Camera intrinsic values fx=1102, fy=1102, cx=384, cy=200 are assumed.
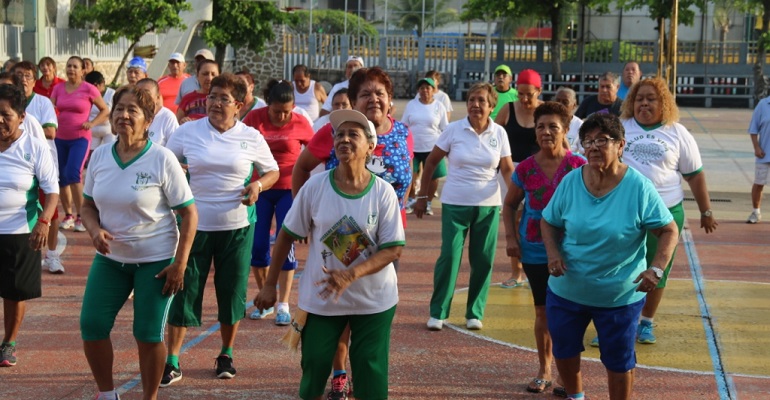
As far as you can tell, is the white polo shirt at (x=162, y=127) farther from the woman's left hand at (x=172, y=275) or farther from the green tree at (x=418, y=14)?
the green tree at (x=418, y=14)

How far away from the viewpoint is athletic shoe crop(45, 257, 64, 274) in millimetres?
10172

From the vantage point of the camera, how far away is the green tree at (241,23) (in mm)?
30375

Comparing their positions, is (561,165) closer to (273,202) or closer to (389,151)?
(389,151)

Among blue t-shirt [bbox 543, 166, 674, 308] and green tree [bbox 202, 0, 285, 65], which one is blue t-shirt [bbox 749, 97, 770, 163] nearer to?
blue t-shirt [bbox 543, 166, 674, 308]

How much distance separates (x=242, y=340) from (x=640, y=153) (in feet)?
10.1

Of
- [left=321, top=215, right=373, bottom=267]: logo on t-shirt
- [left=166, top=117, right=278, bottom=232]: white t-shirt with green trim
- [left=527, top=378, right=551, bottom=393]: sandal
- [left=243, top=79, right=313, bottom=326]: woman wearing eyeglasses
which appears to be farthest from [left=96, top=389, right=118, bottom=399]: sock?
[left=527, top=378, right=551, bottom=393]: sandal

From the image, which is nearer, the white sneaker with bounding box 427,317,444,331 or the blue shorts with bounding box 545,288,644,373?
the blue shorts with bounding box 545,288,644,373

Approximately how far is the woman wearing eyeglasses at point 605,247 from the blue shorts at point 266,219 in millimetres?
3056

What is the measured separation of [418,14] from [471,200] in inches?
2453

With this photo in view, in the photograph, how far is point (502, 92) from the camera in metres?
12.7

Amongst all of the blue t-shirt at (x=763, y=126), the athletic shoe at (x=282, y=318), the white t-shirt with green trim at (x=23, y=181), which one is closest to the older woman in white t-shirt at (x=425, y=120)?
the blue t-shirt at (x=763, y=126)

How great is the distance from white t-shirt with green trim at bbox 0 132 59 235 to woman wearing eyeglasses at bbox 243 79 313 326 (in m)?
1.81

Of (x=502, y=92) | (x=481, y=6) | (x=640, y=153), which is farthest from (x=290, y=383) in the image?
(x=481, y=6)

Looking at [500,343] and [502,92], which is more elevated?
[502,92]
